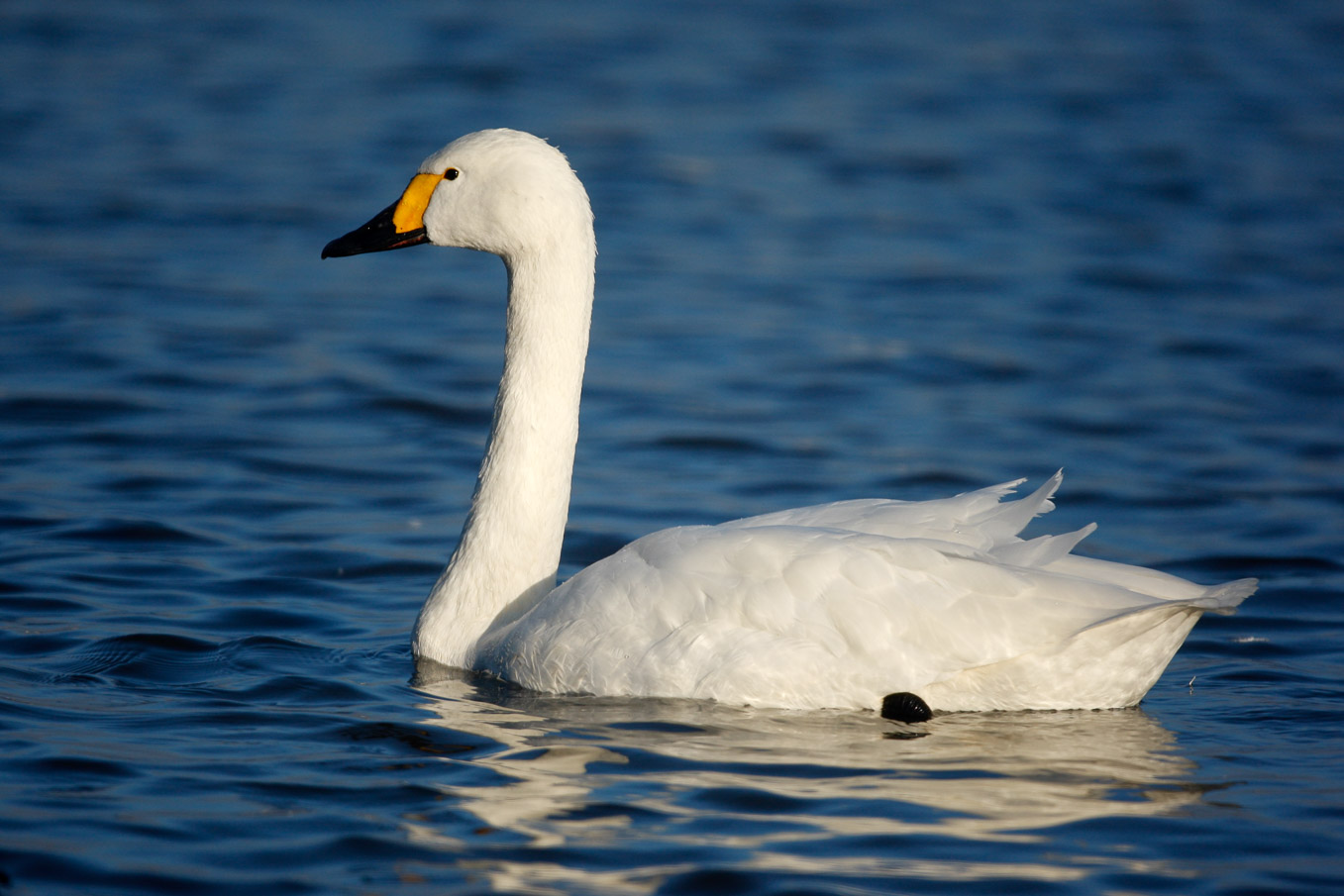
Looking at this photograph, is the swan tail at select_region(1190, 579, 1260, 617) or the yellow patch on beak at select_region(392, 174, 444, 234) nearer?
the swan tail at select_region(1190, 579, 1260, 617)

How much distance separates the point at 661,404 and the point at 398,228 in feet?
15.6

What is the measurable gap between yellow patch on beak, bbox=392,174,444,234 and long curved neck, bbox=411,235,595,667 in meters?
0.48

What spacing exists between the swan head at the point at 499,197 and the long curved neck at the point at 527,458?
0.08 meters

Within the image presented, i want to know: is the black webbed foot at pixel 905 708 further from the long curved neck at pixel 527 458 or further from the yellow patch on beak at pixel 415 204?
the yellow patch on beak at pixel 415 204

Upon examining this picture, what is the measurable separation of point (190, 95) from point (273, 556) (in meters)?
12.5

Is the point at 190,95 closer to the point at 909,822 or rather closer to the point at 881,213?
the point at 881,213

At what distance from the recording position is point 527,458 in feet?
22.2

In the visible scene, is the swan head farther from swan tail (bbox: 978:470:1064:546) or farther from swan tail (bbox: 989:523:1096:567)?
swan tail (bbox: 989:523:1096:567)

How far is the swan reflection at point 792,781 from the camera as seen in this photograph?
479 centimetres

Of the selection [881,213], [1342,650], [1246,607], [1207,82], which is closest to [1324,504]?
[1246,607]

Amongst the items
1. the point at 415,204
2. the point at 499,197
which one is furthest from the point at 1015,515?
the point at 415,204

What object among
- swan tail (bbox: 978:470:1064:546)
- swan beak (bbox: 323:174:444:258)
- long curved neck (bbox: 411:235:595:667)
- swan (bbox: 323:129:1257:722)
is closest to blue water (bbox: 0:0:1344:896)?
swan (bbox: 323:129:1257:722)

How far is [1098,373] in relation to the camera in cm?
1223

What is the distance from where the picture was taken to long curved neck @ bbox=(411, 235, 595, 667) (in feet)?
21.9
